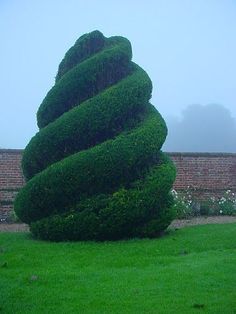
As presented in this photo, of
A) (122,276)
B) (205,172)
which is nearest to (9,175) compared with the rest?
(205,172)

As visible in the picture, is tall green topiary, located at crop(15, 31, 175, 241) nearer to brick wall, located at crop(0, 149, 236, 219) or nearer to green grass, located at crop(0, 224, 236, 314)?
green grass, located at crop(0, 224, 236, 314)

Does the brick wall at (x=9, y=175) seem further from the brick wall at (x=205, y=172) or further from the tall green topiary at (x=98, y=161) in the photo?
the brick wall at (x=205, y=172)

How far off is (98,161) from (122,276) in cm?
332

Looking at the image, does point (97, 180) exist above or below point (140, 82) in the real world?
below

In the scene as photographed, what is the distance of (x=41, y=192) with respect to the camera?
31.5 ft

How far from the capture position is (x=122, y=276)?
6574 mm

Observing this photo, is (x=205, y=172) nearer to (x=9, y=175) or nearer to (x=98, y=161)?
(x=9, y=175)

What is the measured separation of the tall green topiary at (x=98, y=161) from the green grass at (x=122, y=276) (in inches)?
18.8

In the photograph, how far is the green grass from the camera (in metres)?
5.30

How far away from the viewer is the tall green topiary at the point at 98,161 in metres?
9.52

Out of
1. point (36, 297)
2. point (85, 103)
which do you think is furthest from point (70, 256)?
point (85, 103)

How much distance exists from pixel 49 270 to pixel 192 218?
7.71 m

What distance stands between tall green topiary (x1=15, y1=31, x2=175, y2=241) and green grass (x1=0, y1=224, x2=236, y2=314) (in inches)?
18.8

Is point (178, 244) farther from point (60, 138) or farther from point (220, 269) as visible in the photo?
point (60, 138)
